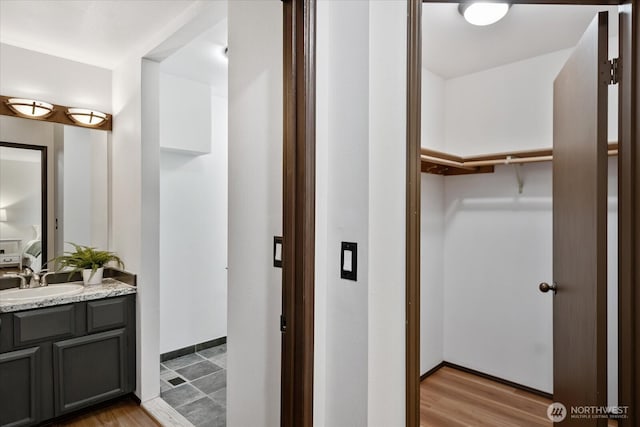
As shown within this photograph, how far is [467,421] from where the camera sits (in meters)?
2.20

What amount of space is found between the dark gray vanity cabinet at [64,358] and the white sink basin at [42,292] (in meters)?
0.11

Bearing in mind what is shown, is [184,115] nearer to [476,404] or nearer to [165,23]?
[165,23]

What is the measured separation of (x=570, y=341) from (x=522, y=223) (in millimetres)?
1277

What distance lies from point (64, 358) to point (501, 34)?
3290mm

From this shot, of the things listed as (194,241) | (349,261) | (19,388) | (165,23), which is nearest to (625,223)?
(349,261)

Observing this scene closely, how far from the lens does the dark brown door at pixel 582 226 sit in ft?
3.93

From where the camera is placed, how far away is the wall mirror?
7.40 ft

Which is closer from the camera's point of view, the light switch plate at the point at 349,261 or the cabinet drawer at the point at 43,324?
the light switch plate at the point at 349,261

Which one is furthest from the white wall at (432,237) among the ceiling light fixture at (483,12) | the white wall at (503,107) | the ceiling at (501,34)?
the ceiling light fixture at (483,12)

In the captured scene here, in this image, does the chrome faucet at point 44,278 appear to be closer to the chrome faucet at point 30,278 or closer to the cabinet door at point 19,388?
the chrome faucet at point 30,278

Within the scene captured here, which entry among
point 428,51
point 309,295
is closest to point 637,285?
point 309,295

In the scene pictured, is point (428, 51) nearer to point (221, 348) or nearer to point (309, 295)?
point (309, 295)

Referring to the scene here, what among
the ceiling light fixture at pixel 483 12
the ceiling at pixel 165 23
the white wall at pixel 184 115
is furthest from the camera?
the white wall at pixel 184 115

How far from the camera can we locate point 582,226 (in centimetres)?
134
